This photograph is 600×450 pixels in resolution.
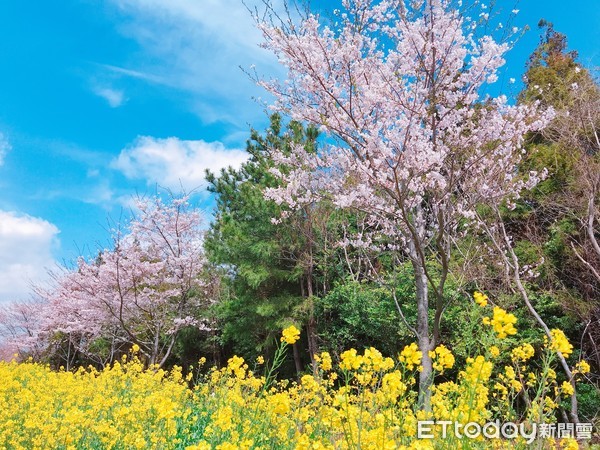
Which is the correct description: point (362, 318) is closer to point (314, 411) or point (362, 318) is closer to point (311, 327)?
point (311, 327)

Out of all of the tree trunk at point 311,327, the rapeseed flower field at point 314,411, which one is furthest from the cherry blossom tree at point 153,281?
the rapeseed flower field at point 314,411

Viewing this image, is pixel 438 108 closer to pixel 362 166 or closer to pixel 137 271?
pixel 362 166

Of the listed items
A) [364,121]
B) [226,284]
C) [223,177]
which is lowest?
[226,284]

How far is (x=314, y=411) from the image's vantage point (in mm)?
3469

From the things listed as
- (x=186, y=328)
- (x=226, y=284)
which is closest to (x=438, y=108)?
(x=226, y=284)

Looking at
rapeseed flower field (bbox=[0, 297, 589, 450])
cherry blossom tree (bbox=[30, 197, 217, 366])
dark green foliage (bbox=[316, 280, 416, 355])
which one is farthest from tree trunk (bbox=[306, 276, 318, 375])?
rapeseed flower field (bbox=[0, 297, 589, 450])

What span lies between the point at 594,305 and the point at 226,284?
830 cm

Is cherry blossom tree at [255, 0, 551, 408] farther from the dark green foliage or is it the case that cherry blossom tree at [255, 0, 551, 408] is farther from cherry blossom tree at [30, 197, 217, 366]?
cherry blossom tree at [30, 197, 217, 366]

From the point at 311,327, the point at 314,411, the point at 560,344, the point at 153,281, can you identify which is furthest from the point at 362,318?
the point at 560,344

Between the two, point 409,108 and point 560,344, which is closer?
point 560,344

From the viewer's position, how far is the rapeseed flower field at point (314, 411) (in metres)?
2.07

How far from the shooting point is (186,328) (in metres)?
13.6

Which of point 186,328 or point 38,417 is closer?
point 38,417

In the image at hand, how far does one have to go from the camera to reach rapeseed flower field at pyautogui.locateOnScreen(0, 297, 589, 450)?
2.07 m
